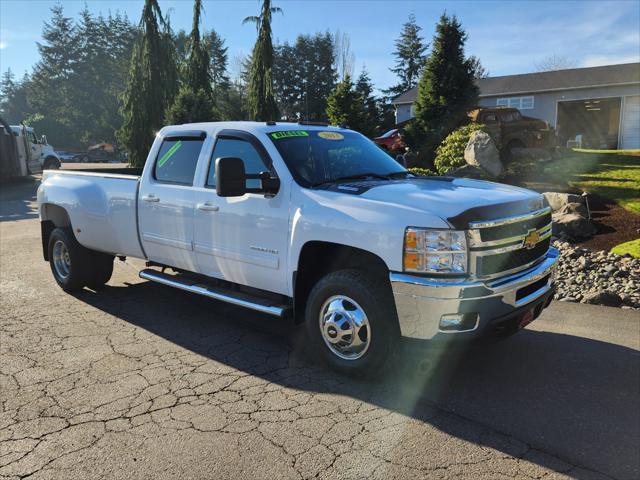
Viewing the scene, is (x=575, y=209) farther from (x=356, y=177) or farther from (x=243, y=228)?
(x=243, y=228)

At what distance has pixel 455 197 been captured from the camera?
12.8 ft

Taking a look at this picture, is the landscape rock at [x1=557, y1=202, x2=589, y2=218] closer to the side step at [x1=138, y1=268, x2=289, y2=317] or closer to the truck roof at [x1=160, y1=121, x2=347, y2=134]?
the truck roof at [x1=160, y1=121, x2=347, y2=134]

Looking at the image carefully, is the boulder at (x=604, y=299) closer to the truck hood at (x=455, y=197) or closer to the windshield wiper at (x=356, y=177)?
the truck hood at (x=455, y=197)

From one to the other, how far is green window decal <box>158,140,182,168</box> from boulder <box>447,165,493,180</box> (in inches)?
344

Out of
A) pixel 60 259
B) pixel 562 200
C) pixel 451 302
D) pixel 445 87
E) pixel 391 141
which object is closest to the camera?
pixel 451 302

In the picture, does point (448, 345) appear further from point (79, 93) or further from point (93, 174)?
point (79, 93)

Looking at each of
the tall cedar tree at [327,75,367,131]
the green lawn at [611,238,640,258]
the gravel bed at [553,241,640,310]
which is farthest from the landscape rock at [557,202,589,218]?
the tall cedar tree at [327,75,367,131]

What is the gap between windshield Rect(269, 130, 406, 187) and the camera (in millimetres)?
4633

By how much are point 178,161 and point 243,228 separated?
1395mm

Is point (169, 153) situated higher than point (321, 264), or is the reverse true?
point (169, 153)

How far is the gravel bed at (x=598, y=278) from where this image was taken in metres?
6.33

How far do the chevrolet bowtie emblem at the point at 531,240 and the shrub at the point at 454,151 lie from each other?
10.4 meters

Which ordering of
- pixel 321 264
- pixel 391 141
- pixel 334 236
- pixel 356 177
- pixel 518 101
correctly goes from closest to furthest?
pixel 334 236
pixel 321 264
pixel 356 177
pixel 391 141
pixel 518 101

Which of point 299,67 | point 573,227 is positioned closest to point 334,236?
point 573,227
